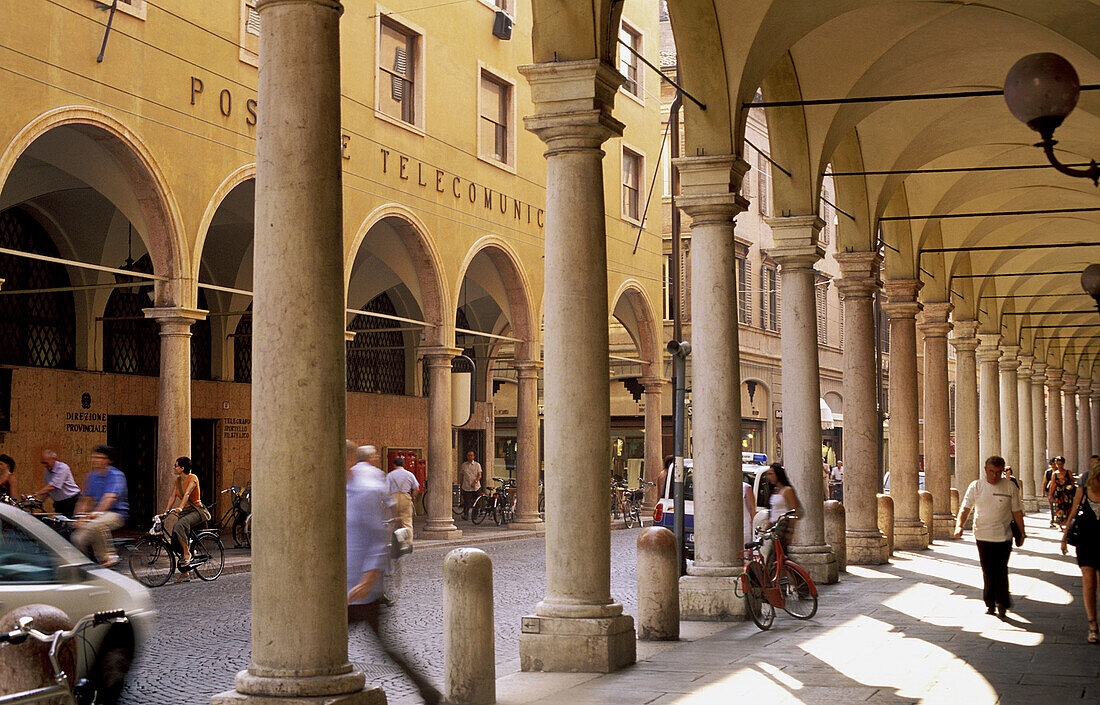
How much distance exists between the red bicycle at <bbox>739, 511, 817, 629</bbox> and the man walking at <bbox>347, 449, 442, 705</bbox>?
4.43 m

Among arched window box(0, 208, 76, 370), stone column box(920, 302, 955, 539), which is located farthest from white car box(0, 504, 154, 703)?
stone column box(920, 302, 955, 539)

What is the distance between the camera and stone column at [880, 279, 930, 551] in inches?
746

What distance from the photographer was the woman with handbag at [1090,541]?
10.1 metres

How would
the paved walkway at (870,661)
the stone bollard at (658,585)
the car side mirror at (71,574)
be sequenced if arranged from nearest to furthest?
the car side mirror at (71,574) → the paved walkway at (870,661) → the stone bollard at (658,585)

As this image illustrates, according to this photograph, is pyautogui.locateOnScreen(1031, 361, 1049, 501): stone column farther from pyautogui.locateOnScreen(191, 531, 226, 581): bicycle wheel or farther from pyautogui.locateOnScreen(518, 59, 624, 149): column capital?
pyautogui.locateOnScreen(518, 59, 624, 149): column capital

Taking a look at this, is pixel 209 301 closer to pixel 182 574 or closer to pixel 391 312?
pixel 391 312

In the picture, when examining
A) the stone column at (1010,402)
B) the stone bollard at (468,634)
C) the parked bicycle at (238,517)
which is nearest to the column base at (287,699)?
the stone bollard at (468,634)

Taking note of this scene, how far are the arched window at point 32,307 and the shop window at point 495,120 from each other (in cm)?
793

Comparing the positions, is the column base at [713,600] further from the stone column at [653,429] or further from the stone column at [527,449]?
the stone column at [653,429]

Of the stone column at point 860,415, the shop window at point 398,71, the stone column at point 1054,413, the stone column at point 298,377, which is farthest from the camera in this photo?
the stone column at point 1054,413

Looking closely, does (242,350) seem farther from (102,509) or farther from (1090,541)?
(1090,541)

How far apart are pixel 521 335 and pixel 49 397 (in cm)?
910

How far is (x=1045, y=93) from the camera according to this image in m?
6.31

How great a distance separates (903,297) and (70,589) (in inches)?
601
